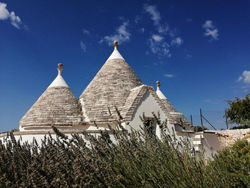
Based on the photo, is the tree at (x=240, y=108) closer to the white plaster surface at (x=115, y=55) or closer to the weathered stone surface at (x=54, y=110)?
the white plaster surface at (x=115, y=55)

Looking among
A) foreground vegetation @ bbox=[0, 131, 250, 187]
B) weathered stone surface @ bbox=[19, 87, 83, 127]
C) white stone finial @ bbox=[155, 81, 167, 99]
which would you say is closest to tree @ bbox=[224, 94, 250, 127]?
white stone finial @ bbox=[155, 81, 167, 99]

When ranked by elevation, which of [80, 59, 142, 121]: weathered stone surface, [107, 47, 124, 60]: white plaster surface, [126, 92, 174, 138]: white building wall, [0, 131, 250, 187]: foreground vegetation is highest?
[107, 47, 124, 60]: white plaster surface

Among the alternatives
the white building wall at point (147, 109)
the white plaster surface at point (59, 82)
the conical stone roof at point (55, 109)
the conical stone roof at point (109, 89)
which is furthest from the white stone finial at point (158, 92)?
the white plaster surface at point (59, 82)

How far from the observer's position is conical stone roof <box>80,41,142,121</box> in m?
11.0

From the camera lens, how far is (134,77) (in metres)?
13.5

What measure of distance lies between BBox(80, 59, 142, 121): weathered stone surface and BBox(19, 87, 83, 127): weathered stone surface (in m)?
0.63

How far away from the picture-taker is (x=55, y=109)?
11.0m

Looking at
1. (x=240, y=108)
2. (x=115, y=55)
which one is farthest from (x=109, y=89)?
(x=240, y=108)

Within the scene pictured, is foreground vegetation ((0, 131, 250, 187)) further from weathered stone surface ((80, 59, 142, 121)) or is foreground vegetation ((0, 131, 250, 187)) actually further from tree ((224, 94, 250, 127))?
tree ((224, 94, 250, 127))

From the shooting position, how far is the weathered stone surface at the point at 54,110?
10.5 metres

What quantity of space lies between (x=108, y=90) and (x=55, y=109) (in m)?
3.08

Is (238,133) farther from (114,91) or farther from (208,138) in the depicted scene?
(114,91)

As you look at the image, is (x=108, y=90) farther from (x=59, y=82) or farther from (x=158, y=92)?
(x=158, y=92)

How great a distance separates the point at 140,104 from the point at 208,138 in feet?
14.1
